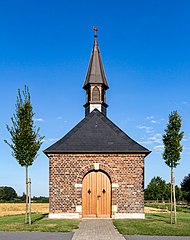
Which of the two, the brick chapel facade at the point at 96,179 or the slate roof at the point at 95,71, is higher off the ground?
the slate roof at the point at 95,71

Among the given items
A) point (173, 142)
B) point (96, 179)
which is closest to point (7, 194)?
point (96, 179)

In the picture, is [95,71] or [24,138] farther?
[95,71]

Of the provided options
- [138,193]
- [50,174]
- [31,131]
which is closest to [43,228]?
[31,131]

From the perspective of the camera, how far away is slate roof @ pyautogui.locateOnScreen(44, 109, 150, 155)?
20750 mm

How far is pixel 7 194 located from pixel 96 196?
61.0 metres

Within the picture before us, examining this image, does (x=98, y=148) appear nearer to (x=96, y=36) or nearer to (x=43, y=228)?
(x=43, y=228)

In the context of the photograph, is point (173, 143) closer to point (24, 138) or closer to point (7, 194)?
point (24, 138)

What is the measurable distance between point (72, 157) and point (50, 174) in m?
1.55

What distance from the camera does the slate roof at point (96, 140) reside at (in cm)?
2075

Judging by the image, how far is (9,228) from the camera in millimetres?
14734

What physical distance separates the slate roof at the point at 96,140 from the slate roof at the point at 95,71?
13.3ft

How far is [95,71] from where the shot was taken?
87.0 feet

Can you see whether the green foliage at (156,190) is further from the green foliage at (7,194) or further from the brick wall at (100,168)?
the brick wall at (100,168)

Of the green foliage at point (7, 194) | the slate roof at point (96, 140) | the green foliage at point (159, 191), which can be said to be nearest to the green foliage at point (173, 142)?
the slate roof at point (96, 140)
